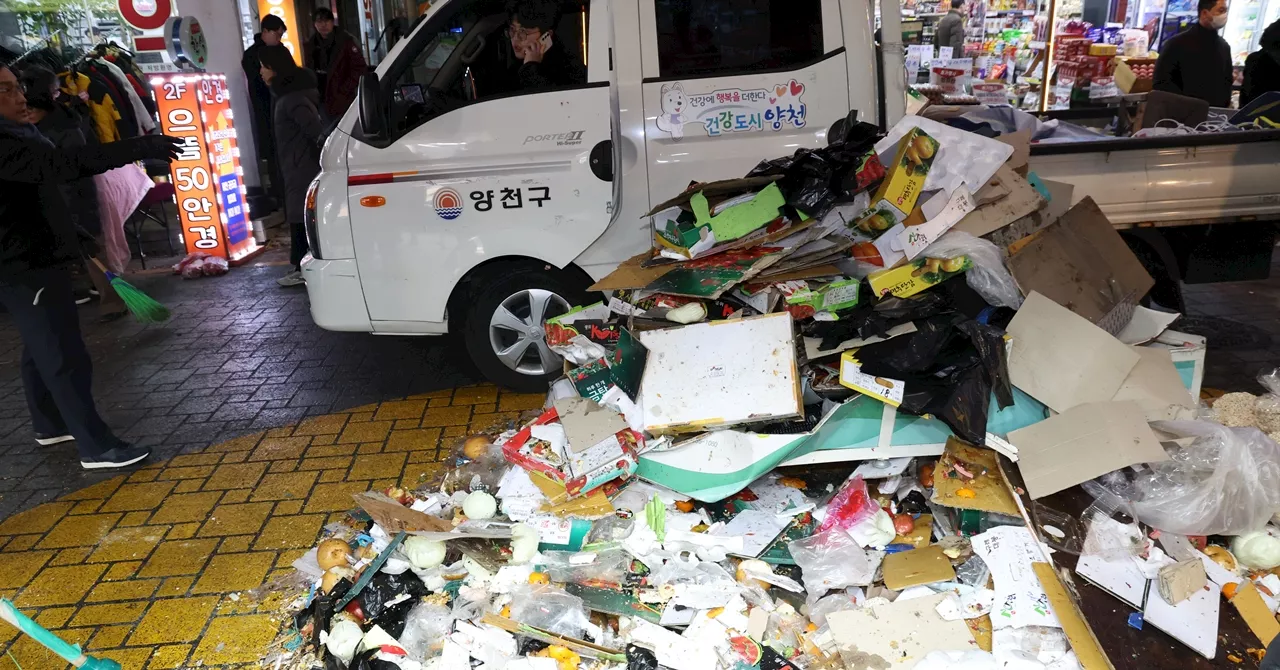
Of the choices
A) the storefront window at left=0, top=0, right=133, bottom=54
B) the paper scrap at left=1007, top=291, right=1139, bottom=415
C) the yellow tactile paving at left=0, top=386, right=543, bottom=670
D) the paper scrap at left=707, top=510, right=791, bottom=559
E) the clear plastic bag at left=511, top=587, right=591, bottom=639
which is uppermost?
the storefront window at left=0, top=0, right=133, bottom=54

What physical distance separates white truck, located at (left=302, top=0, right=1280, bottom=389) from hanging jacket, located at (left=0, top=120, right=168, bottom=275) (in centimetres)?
98

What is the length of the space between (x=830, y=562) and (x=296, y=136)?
579cm

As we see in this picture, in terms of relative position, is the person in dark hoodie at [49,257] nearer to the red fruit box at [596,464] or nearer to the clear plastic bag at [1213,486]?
the red fruit box at [596,464]

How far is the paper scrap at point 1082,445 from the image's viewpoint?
2.99 m

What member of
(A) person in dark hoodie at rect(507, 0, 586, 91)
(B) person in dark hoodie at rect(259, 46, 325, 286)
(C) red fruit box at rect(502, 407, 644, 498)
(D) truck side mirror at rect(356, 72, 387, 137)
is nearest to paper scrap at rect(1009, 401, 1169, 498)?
(C) red fruit box at rect(502, 407, 644, 498)

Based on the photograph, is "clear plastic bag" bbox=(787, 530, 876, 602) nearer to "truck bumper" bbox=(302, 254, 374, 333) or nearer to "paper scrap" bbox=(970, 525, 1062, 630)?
"paper scrap" bbox=(970, 525, 1062, 630)

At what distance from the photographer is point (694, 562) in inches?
126

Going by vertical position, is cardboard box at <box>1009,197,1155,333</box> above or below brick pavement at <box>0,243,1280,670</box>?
above

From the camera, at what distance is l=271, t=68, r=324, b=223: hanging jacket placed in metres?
6.94

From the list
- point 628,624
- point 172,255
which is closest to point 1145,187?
point 628,624

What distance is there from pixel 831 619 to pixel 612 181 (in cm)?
248

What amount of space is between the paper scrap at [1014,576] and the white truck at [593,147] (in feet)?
7.26

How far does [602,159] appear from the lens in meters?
4.38

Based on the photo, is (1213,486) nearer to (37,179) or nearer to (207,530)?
(207,530)
